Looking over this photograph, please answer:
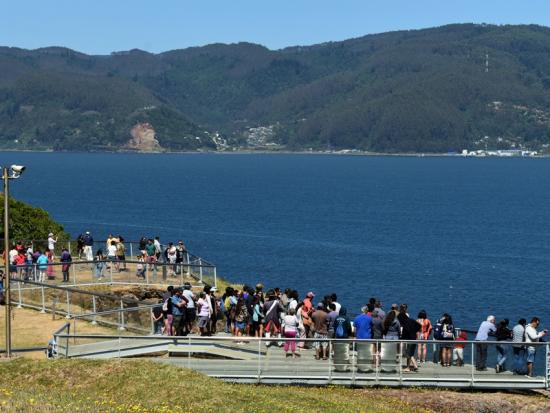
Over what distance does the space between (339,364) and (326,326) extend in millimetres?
1361

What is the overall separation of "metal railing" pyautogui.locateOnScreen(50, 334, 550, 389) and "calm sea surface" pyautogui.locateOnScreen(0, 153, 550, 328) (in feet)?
107

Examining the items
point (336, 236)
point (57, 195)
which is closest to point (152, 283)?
point (336, 236)

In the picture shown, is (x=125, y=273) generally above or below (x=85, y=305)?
above

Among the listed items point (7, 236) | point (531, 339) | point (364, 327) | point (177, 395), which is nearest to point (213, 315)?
point (364, 327)

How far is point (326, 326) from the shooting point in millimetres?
22500

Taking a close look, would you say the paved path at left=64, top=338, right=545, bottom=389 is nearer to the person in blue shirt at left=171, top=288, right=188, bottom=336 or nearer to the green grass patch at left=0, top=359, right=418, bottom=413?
the green grass patch at left=0, top=359, right=418, bottom=413

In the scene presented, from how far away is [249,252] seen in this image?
9181cm

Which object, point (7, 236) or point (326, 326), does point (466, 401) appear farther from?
point (7, 236)

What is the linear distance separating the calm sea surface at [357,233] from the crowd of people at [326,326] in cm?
3139

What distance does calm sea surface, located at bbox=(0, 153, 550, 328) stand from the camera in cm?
6881

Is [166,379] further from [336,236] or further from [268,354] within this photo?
[336,236]

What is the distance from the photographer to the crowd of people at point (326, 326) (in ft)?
70.6

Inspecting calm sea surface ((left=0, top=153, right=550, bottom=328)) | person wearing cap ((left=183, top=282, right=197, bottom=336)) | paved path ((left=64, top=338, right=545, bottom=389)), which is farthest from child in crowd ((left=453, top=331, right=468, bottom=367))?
calm sea surface ((left=0, top=153, right=550, bottom=328))

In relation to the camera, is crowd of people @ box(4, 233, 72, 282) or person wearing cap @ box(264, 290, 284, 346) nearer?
person wearing cap @ box(264, 290, 284, 346)
